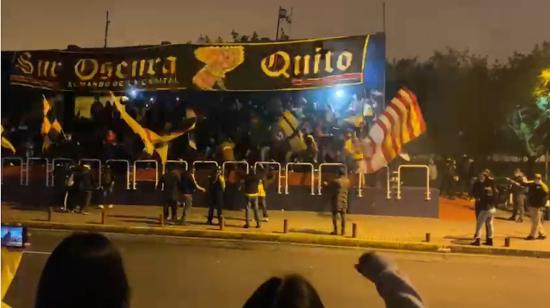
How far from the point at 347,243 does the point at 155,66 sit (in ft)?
31.2

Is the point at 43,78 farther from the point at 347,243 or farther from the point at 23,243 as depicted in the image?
the point at 23,243

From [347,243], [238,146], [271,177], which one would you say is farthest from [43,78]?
[347,243]

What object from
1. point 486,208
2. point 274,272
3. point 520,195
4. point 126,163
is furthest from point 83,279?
point 126,163

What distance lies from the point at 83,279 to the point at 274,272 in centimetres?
418

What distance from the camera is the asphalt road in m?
7.89

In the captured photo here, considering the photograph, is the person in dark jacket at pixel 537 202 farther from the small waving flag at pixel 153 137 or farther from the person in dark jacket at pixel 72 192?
the person in dark jacket at pixel 72 192

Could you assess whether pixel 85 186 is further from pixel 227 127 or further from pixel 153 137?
pixel 227 127

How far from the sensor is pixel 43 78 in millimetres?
21156

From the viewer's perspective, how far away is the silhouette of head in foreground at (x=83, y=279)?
6.37 feet

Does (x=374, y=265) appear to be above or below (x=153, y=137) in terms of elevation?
below

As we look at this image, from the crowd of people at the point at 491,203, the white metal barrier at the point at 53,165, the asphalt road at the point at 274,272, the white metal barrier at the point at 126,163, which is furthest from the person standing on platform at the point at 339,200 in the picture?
the white metal barrier at the point at 53,165

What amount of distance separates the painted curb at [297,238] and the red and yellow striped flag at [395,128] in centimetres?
484

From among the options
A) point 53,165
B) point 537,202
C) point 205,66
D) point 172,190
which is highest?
point 205,66

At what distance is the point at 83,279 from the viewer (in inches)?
76.6
